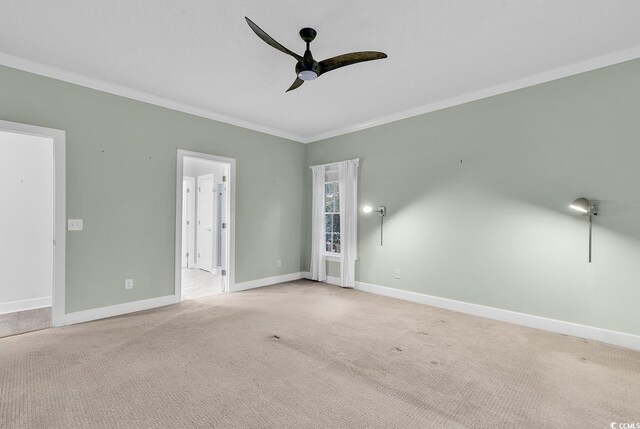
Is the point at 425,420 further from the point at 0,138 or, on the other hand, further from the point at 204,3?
the point at 0,138

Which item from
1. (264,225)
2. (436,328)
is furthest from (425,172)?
(264,225)

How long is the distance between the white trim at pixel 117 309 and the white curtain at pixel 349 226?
2644 mm

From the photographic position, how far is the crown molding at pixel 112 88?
10.1ft

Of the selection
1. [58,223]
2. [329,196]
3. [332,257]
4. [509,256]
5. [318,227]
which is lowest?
[332,257]

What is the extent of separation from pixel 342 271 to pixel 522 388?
317 centimetres

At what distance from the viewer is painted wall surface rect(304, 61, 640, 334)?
2.95m

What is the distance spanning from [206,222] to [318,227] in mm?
2626

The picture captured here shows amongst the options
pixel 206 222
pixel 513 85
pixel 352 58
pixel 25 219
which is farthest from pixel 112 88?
pixel 513 85

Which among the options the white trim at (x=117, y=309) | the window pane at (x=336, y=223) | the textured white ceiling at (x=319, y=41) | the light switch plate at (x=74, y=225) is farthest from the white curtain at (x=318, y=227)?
the light switch plate at (x=74, y=225)

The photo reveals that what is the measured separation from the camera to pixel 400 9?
2.30 metres

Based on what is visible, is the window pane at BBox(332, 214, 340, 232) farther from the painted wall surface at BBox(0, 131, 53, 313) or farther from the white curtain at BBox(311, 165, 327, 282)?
the painted wall surface at BBox(0, 131, 53, 313)

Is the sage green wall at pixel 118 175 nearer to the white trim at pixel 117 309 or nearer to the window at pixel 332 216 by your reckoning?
the white trim at pixel 117 309

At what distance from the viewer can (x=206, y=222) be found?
659 cm

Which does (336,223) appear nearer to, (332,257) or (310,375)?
(332,257)
